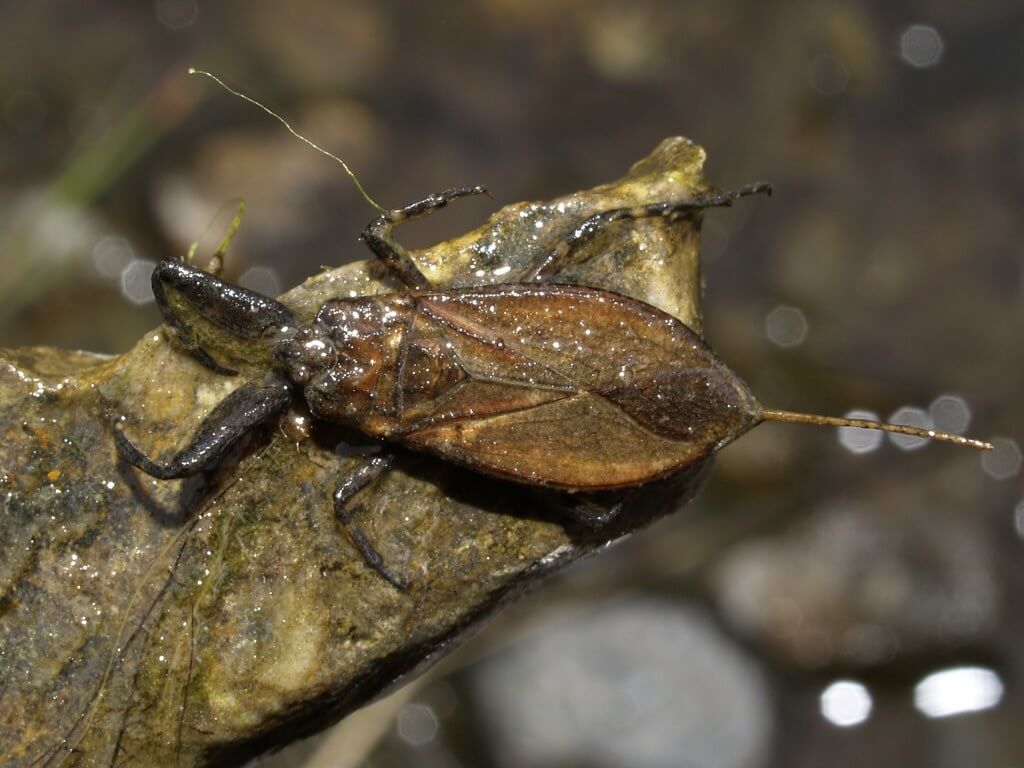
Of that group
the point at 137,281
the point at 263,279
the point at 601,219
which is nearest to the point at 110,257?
the point at 137,281

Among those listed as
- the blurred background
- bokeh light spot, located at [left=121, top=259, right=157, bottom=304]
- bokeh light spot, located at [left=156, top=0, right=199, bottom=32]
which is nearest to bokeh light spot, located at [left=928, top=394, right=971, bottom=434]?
the blurred background

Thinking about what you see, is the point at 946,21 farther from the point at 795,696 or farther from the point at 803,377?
the point at 795,696

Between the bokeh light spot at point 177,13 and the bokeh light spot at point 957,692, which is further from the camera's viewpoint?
the bokeh light spot at point 177,13

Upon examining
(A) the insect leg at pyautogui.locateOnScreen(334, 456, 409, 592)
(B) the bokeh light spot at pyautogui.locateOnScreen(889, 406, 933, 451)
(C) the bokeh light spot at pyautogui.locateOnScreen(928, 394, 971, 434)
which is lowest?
(A) the insect leg at pyautogui.locateOnScreen(334, 456, 409, 592)

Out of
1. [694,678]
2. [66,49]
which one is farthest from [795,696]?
[66,49]

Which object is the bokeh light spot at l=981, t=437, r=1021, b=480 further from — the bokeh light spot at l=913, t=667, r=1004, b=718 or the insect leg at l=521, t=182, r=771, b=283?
the insect leg at l=521, t=182, r=771, b=283

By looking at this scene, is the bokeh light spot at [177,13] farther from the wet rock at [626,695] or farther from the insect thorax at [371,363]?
the wet rock at [626,695]

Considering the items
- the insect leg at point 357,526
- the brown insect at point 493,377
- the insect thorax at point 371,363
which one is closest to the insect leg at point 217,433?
the brown insect at point 493,377
